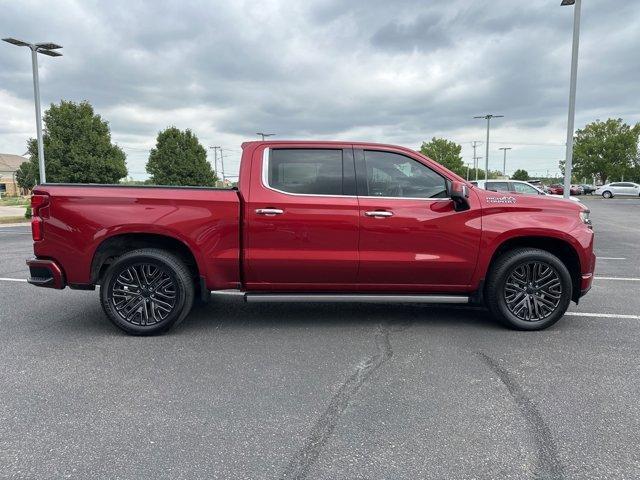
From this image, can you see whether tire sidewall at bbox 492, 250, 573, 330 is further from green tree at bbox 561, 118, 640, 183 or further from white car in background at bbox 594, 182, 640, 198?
green tree at bbox 561, 118, 640, 183

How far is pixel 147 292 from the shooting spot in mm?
4559

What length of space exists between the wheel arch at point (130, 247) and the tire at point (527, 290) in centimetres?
303

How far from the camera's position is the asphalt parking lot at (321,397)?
2.52 metres

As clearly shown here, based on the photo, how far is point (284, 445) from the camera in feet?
8.76

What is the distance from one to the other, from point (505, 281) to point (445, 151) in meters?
71.5

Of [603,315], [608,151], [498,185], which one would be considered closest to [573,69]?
[498,185]

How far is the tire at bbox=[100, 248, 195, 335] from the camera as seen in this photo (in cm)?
451

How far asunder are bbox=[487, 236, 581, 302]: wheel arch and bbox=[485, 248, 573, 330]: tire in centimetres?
Answer: 9

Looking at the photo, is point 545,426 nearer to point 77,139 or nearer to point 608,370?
point 608,370

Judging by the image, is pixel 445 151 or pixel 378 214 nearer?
pixel 378 214

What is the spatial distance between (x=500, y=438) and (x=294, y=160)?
3.12 m

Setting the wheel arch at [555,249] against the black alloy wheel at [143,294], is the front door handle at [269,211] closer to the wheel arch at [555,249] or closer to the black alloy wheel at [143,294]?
the black alloy wheel at [143,294]

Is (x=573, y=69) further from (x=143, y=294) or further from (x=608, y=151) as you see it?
(x=608, y=151)

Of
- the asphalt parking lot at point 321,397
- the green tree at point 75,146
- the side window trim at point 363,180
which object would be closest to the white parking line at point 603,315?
the asphalt parking lot at point 321,397
